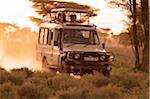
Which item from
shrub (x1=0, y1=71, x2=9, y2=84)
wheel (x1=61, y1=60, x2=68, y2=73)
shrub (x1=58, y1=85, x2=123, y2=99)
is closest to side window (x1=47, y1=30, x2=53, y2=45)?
wheel (x1=61, y1=60, x2=68, y2=73)

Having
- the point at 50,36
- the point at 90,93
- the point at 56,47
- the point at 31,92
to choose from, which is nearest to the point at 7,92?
the point at 31,92

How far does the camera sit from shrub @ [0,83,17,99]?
43.2 feet

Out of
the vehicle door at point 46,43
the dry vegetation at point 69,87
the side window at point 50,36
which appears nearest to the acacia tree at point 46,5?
the vehicle door at point 46,43

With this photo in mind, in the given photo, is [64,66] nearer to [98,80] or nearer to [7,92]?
[98,80]

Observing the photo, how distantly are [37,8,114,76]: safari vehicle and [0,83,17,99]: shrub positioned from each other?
5.79 meters

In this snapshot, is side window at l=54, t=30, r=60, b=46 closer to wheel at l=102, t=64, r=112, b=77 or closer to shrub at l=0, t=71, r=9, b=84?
wheel at l=102, t=64, r=112, b=77

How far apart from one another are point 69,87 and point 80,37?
22.1ft

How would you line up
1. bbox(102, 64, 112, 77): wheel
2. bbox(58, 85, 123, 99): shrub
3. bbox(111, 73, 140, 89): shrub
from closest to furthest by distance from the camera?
bbox(58, 85, 123, 99): shrub < bbox(111, 73, 140, 89): shrub < bbox(102, 64, 112, 77): wheel

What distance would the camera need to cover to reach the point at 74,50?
20234mm

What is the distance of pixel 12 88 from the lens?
558 inches

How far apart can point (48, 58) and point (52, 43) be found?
894 millimetres

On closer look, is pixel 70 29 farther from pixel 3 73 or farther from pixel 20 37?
pixel 20 37

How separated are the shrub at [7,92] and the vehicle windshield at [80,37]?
6739 millimetres

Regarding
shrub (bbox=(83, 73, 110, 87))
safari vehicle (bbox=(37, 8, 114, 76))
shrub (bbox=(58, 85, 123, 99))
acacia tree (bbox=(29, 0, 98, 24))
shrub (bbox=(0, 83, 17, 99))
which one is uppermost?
acacia tree (bbox=(29, 0, 98, 24))
